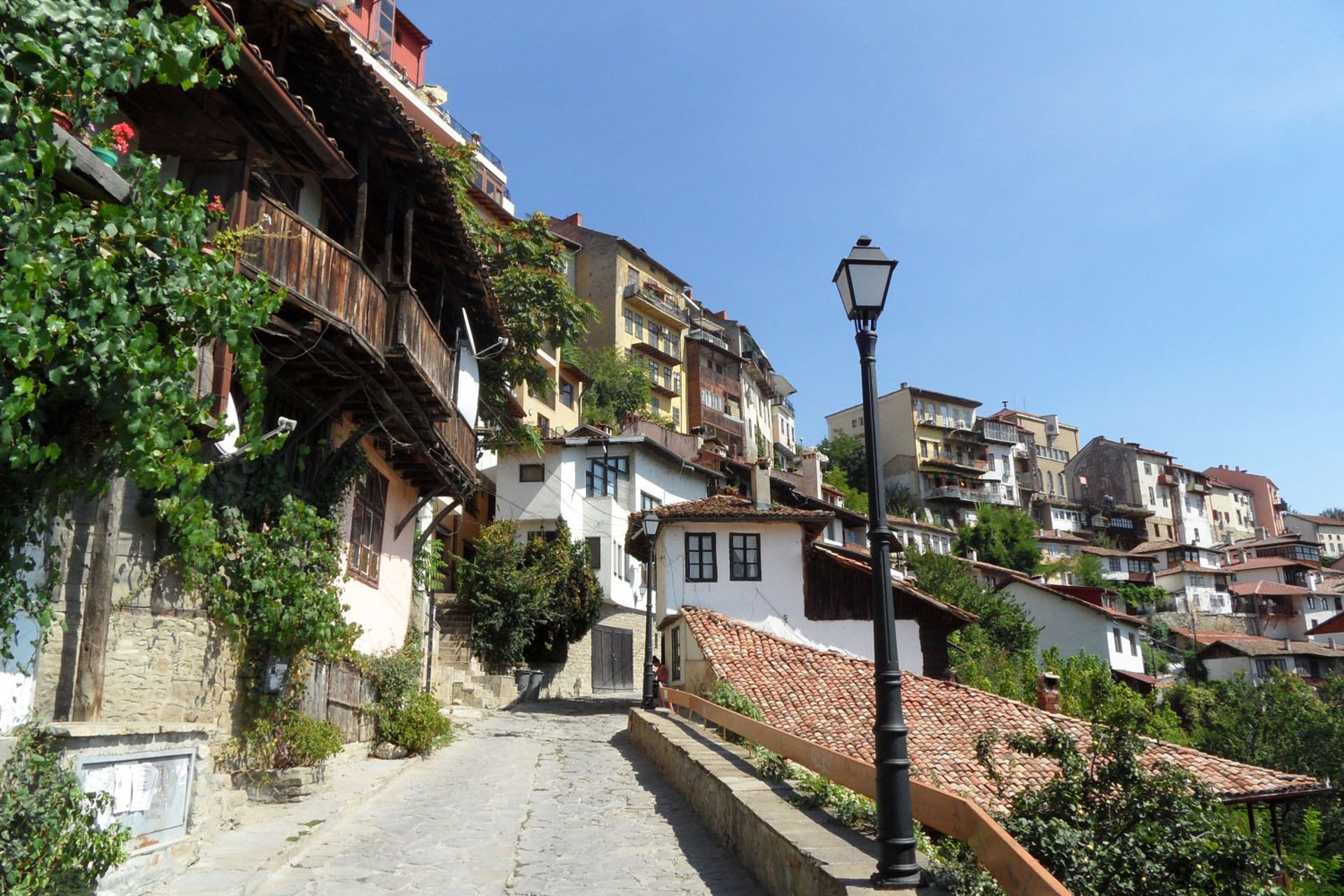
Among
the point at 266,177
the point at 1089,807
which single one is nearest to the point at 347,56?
the point at 266,177

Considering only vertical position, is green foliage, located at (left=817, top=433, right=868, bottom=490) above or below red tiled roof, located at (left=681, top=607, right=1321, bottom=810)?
above

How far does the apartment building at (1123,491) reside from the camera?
93875 millimetres

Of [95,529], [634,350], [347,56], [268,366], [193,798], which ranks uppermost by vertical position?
[634,350]

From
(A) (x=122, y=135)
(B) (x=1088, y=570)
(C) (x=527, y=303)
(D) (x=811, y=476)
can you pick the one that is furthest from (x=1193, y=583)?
(A) (x=122, y=135)

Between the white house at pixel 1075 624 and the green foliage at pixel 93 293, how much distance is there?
4933 centimetres

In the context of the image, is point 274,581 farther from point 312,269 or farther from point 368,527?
point 368,527

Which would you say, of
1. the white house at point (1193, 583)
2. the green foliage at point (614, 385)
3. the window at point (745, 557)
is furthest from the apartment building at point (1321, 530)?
the window at point (745, 557)

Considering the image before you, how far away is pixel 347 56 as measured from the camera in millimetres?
10906

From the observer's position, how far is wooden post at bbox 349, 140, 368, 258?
11.7 meters

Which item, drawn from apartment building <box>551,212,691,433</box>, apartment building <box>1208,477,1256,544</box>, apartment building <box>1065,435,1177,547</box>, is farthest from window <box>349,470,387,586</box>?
apartment building <box>1208,477,1256,544</box>

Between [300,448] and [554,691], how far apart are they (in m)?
21.5

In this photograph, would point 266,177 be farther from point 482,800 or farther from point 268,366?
point 482,800

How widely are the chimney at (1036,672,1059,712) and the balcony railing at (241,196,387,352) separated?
88.5 feet

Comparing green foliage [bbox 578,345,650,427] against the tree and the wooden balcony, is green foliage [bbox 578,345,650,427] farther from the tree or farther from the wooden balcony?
the wooden balcony
